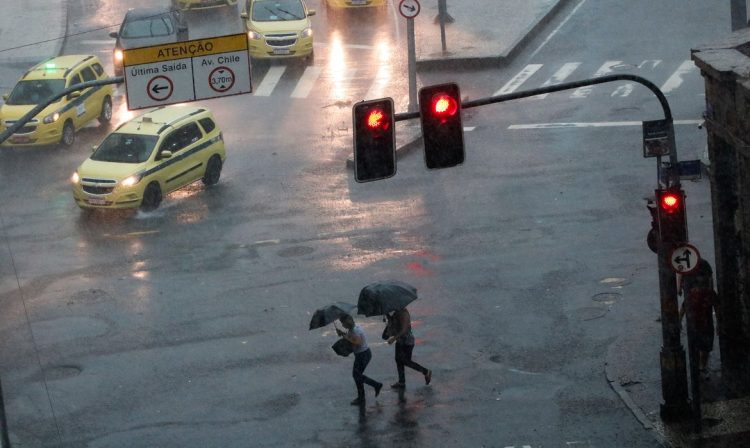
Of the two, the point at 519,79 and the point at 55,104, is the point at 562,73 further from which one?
the point at 55,104

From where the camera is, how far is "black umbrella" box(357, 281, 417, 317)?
59.1 feet

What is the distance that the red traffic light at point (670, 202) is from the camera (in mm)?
16578

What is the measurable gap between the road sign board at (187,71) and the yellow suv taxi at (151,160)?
821cm

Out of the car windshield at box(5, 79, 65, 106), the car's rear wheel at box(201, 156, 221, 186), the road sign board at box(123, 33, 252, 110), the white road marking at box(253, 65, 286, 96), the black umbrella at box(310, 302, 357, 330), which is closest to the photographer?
the black umbrella at box(310, 302, 357, 330)

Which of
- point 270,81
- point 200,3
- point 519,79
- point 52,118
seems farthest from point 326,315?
point 200,3

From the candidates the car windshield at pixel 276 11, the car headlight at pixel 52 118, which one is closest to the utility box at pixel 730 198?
the car headlight at pixel 52 118

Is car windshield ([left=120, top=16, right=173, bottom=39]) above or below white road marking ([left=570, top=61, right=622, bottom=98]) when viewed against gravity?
above

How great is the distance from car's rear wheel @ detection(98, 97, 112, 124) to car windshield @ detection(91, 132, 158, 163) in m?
5.84

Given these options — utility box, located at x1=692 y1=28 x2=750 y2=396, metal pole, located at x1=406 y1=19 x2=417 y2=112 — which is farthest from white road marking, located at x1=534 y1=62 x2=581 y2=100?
utility box, located at x1=692 y1=28 x2=750 y2=396

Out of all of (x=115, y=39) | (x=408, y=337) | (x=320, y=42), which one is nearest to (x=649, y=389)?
(x=408, y=337)

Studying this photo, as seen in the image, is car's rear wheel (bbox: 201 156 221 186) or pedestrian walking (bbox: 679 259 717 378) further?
car's rear wheel (bbox: 201 156 221 186)

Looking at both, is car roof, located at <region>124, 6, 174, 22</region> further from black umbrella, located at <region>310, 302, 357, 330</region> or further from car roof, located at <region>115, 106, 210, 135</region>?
black umbrella, located at <region>310, 302, 357, 330</region>

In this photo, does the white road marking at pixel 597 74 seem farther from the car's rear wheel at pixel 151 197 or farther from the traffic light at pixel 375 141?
the traffic light at pixel 375 141

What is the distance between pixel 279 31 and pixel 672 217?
23.7m
